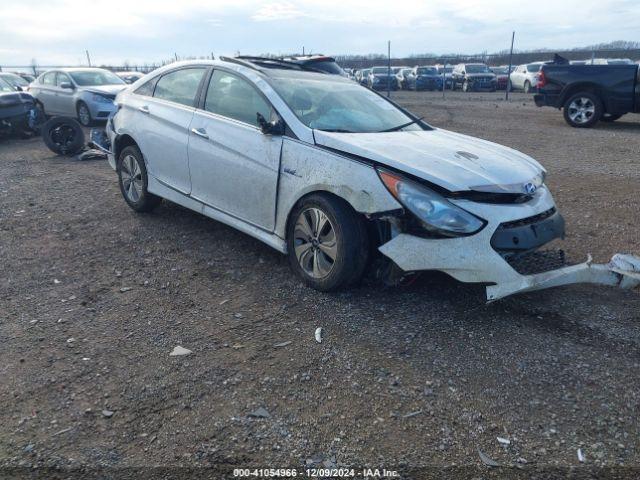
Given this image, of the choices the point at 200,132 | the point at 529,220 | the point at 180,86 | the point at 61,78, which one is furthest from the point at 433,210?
the point at 61,78

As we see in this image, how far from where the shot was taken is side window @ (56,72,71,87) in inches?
559

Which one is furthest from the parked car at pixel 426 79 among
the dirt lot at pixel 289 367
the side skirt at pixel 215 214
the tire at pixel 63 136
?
the side skirt at pixel 215 214

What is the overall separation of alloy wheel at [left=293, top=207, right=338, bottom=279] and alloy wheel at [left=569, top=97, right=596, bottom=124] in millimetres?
11125

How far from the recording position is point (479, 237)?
131 inches

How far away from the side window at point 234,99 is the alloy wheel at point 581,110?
421 inches

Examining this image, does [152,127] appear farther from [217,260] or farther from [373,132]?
[373,132]

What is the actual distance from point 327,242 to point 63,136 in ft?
26.8

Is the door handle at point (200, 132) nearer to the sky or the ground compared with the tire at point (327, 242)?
nearer to the sky

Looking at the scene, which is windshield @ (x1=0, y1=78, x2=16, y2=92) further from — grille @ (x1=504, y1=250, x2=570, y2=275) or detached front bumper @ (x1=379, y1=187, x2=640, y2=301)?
grille @ (x1=504, y1=250, x2=570, y2=275)

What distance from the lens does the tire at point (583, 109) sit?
40.8 ft

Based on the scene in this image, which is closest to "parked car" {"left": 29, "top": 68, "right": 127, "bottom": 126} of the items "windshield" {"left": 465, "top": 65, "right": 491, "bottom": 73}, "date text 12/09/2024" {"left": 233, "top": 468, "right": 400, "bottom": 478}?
"date text 12/09/2024" {"left": 233, "top": 468, "right": 400, "bottom": 478}

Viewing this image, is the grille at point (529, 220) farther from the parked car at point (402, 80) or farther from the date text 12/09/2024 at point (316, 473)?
the parked car at point (402, 80)

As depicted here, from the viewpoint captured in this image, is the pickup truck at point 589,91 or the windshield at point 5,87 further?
the windshield at point 5,87

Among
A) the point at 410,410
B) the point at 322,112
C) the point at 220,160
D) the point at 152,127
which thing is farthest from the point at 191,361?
the point at 152,127
